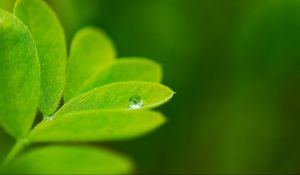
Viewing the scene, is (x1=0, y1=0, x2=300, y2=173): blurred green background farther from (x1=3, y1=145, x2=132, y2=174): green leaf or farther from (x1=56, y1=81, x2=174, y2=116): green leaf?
(x1=56, y1=81, x2=174, y2=116): green leaf

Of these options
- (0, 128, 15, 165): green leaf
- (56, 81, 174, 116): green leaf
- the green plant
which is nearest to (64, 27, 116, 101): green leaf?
the green plant

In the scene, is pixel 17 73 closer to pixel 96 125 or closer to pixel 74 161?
pixel 96 125

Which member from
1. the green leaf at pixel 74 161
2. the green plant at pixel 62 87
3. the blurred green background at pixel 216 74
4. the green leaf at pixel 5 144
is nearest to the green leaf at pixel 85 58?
the green plant at pixel 62 87

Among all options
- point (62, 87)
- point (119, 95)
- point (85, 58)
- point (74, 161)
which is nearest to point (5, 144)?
point (74, 161)

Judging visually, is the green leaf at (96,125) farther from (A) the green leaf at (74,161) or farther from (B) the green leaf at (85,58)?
(A) the green leaf at (74,161)

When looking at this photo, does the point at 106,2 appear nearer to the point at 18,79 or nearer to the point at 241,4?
the point at 241,4
